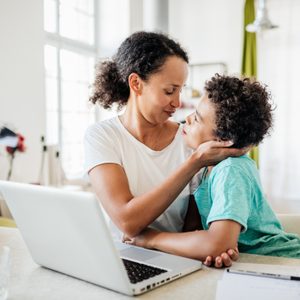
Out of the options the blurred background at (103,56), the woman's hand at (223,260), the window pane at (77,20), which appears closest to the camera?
the woman's hand at (223,260)

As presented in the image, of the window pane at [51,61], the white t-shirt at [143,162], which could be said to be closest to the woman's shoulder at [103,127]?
the white t-shirt at [143,162]

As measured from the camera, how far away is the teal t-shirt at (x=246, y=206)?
111 cm

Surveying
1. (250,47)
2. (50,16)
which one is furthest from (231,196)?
(250,47)

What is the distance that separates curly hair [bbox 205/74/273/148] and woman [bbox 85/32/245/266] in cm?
19

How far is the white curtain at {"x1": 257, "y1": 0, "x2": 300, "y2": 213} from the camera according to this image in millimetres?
4461

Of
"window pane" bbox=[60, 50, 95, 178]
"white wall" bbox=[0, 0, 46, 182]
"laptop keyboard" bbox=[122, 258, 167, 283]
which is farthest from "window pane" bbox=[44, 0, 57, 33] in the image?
"laptop keyboard" bbox=[122, 258, 167, 283]

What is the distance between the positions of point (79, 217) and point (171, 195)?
1.40 feet

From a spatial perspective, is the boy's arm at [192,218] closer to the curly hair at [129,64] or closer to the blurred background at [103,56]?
the curly hair at [129,64]

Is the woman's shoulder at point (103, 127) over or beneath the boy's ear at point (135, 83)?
beneath

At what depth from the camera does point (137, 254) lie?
1100 millimetres

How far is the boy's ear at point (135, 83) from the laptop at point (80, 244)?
0.63 m

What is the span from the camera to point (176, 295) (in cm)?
87

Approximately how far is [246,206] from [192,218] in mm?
359

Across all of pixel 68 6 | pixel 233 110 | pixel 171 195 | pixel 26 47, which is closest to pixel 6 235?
pixel 171 195
